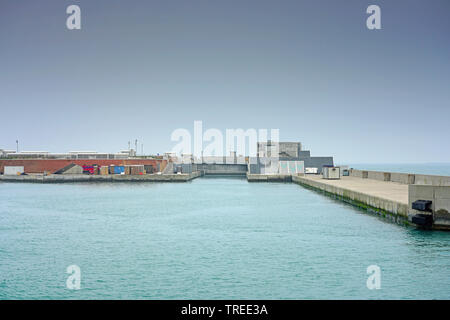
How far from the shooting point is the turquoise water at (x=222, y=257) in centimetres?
1475

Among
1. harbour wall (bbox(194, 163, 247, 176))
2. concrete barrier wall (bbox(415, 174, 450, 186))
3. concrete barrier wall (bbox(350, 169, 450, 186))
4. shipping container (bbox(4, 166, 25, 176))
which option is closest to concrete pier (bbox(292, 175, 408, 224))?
concrete barrier wall (bbox(415, 174, 450, 186))

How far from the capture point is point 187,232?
26953mm

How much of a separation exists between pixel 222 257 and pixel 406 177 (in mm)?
35268

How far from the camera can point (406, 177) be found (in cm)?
4703

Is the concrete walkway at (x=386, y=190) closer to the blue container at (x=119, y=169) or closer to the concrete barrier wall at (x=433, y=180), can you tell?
the concrete barrier wall at (x=433, y=180)

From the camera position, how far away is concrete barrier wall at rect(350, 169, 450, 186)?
114 ft

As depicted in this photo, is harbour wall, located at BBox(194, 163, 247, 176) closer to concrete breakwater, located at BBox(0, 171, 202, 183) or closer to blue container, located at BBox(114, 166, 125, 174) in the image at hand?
blue container, located at BBox(114, 166, 125, 174)

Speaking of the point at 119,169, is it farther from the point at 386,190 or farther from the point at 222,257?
the point at 222,257

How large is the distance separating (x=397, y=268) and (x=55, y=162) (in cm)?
10458

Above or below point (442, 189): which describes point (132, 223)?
below

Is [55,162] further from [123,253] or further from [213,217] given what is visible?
[123,253]
